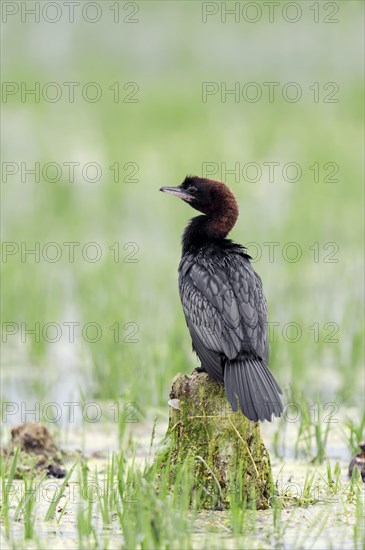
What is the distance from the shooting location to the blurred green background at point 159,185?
799cm

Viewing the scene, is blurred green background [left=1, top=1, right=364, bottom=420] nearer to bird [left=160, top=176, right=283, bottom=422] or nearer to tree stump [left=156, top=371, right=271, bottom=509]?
bird [left=160, top=176, right=283, bottom=422]

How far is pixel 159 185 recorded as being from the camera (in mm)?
14672

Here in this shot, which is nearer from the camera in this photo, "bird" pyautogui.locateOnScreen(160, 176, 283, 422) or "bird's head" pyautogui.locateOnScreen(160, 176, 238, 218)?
"bird" pyautogui.locateOnScreen(160, 176, 283, 422)

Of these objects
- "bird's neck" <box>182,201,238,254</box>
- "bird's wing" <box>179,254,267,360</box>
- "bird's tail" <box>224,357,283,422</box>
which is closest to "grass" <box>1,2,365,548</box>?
"bird's tail" <box>224,357,283,422</box>

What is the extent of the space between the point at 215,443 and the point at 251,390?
0.34m

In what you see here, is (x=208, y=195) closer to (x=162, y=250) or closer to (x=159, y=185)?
(x=162, y=250)

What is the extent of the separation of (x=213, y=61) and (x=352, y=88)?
4164 mm

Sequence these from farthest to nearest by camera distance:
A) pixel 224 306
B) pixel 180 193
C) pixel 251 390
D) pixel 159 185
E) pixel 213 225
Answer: pixel 159 185
pixel 180 193
pixel 213 225
pixel 224 306
pixel 251 390

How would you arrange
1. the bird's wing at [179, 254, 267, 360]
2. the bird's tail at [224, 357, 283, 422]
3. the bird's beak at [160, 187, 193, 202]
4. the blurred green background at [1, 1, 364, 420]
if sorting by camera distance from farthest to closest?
the blurred green background at [1, 1, 364, 420], the bird's beak at [160, 187, 193, 202], the bird's wing at [179, 254, 267, 360], the bird's tail at [224, 357, 283, 422]

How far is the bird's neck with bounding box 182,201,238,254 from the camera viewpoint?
18.0 feet

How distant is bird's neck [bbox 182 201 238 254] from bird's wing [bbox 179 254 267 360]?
15cm

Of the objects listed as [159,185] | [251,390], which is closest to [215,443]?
[251,390]

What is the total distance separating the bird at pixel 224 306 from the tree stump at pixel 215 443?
0.11 meters

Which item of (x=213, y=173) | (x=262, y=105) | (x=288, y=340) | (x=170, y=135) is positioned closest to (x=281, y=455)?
(x=288, y=340)
